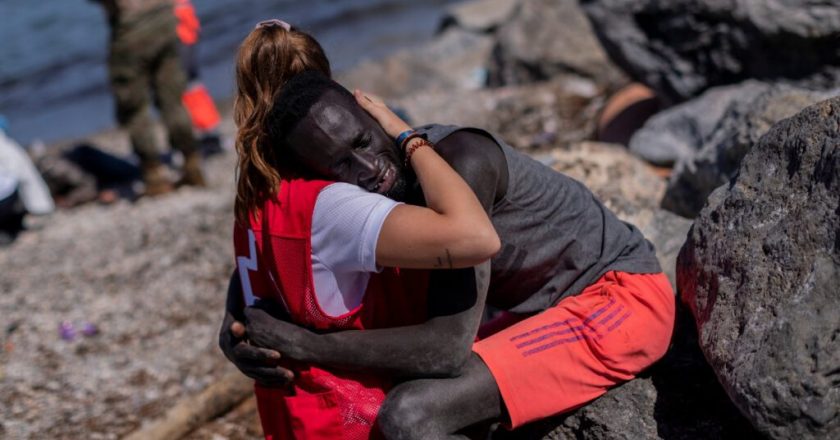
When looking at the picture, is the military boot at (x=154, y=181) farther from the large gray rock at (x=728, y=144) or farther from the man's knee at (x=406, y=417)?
the man's knee at (x=406, y=417)

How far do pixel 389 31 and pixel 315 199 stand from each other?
49.2 ft

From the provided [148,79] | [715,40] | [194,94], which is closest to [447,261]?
[715,40]

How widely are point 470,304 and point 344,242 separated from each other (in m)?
0.41

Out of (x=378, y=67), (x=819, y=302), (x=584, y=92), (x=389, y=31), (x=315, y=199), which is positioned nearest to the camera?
(x=819, y=302)

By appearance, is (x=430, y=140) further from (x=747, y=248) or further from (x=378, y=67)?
(x=378, y=67)

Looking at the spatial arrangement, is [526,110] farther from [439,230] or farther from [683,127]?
[439,230]

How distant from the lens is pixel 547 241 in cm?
289

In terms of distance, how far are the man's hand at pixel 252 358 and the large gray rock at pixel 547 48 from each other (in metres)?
6.76

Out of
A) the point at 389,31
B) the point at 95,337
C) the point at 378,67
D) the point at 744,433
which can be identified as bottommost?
the point at 389,31

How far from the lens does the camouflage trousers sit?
8.44m

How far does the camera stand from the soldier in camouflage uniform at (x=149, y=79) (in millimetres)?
8430

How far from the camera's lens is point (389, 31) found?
17.2 m

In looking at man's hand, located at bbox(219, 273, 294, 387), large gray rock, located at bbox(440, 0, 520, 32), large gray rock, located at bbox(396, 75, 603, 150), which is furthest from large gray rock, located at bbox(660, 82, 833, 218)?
large gray rock, located at bbox(440, 0, 520, 32)

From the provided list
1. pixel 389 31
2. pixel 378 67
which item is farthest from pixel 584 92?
pixel 389 31
